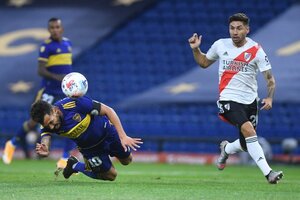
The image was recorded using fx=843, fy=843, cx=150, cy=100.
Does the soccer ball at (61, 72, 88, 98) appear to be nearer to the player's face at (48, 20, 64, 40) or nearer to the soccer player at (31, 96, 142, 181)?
the soccer player at (31, 96, 142, 181)

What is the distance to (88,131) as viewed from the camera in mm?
9203

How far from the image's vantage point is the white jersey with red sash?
9.98m

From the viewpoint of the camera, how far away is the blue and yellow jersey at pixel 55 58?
533 inches

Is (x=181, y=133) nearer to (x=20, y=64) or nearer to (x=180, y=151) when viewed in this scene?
(x=180, y=151)

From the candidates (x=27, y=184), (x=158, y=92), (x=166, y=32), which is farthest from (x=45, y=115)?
(x=166, y=32)

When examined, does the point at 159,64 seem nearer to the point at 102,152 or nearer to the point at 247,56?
the point at 247,56

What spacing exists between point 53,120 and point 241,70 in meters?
2.55

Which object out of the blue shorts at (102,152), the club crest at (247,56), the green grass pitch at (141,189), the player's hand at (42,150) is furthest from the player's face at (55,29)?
the player's hand at (42,150)

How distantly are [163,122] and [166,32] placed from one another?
255cm

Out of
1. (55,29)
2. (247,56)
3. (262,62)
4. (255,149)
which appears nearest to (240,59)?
(247,56)

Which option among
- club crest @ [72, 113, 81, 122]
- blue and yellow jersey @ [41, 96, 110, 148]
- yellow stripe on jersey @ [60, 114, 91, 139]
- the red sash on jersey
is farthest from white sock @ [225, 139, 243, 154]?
club crest @ [72, 113, 81, 122]

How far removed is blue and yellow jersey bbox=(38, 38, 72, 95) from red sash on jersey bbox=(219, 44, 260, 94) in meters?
4.12

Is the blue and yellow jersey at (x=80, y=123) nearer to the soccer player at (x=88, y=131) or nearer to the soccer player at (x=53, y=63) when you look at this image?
the soccer player at (x=88, y=131)

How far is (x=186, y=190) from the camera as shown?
28.3 feet
